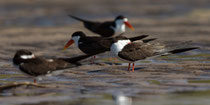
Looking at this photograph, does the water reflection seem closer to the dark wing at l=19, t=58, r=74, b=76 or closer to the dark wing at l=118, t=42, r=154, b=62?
the dark wing at l=19, t=58, r=74, b=76

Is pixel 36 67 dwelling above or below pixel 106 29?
below

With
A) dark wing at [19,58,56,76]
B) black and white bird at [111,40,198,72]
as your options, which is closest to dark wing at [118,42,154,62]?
black and white bird at [111,40,198,72]

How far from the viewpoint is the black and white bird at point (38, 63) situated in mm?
7770

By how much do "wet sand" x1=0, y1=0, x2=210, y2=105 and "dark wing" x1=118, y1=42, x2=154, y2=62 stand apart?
1.02ft

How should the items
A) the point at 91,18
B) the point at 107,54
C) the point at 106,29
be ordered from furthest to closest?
the point at 91,18, the point at 106,29, the point at 107,54

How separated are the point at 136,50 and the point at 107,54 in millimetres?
2393

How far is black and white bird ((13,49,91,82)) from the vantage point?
7.77m

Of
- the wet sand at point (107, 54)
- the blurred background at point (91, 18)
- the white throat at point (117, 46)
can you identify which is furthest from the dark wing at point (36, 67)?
the blurred background at point (91, 18)

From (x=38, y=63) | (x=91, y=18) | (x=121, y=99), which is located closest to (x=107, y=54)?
(x=38, y=63)

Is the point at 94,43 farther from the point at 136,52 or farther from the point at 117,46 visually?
the point at 136,52

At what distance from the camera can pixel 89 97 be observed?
22.9 feet

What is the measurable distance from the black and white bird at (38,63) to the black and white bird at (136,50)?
4.87 ft

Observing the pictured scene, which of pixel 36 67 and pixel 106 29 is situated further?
pixel 106 29

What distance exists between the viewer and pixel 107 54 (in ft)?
38.1
